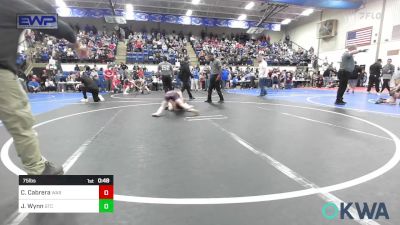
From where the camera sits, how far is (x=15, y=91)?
190 centimetres

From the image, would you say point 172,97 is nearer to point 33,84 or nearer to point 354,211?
point 354,211

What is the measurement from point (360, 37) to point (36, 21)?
2464 cm

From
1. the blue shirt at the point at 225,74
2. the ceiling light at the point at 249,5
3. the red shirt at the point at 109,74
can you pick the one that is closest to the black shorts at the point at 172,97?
the red shirt at the point at 109,74

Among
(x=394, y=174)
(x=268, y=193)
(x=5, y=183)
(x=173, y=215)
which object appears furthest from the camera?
(x=394, y=174)

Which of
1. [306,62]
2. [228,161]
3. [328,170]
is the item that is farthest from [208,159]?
[306,62]

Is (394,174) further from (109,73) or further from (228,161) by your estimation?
(109,73)

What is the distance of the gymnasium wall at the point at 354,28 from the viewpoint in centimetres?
1923

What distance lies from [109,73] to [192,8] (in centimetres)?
1327

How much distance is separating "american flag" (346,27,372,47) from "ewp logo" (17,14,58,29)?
78.5ft

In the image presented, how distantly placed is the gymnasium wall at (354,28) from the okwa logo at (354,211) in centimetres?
2060

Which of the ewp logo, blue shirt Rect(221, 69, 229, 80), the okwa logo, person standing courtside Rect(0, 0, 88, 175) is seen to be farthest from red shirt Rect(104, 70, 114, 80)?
the okwa logo

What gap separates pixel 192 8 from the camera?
2580cm

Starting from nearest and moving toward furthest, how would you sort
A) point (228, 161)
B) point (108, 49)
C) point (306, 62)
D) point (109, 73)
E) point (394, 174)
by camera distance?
1. point (394, 174)
2. point (228, 161)
3. point (109, 73)
4. point (108, 49)
5. point (306, 62)

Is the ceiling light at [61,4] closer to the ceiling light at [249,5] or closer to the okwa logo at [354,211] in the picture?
the ceiling light at [249,5]
